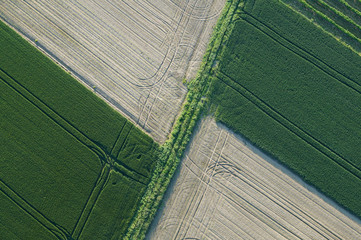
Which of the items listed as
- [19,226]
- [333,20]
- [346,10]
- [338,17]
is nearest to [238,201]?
[19,226]

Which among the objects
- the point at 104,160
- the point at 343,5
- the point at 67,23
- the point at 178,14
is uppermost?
the point at 343,5

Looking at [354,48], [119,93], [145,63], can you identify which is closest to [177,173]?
[119,93]

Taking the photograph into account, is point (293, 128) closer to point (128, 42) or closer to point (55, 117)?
point (128, 42)

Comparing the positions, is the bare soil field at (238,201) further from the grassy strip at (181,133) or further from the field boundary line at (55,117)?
the field boundary line at (55,117)

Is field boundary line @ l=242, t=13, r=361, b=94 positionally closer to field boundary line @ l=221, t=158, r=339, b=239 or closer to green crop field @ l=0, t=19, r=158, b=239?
field boundary line @ l=221, t=158, r=339, b=239

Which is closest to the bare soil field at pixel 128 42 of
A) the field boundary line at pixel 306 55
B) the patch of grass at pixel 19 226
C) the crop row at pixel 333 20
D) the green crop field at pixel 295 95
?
the green crop field at pixel 295 95

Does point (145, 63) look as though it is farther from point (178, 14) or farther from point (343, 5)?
point (343, 5)
